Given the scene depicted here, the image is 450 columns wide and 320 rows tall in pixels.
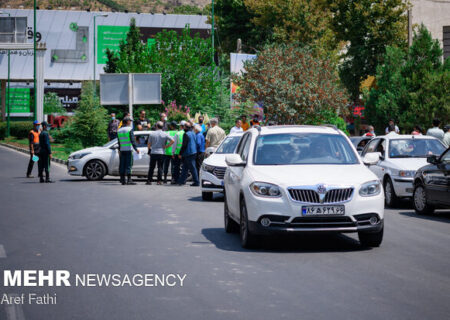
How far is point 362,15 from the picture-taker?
47.7 metres

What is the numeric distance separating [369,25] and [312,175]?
3937 cm

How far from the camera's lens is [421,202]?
16.1 m

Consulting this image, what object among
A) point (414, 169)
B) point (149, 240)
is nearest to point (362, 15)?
point (414, 169)

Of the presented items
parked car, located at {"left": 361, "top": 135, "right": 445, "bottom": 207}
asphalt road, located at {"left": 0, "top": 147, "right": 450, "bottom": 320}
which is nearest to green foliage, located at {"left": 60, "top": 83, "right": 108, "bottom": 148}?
parked car, located at {"left": 361, "top": 135, "right": 445, "bottom": 207}

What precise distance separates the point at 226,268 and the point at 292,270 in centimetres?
72

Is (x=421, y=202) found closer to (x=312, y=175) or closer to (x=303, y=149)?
(x=303, y=149)

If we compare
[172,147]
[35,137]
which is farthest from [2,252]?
[35,137]

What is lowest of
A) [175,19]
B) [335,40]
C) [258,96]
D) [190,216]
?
[190,216]

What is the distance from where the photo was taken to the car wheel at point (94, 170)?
2548 cm

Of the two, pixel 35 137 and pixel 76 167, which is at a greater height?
pixel 35 137

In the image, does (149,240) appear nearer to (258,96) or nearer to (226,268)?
(226,268)

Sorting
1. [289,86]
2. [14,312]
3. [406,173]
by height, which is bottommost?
[14,312]

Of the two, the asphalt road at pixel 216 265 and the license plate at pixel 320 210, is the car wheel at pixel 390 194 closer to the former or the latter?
the asphalt road at pixel 216 265

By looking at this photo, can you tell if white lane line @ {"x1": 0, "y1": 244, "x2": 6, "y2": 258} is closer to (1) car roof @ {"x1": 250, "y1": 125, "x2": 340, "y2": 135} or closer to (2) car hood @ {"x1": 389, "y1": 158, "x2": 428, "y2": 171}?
(1) car roof @ {"x1": 250, "y1": 125, "x2": 340, "y2": 135}
